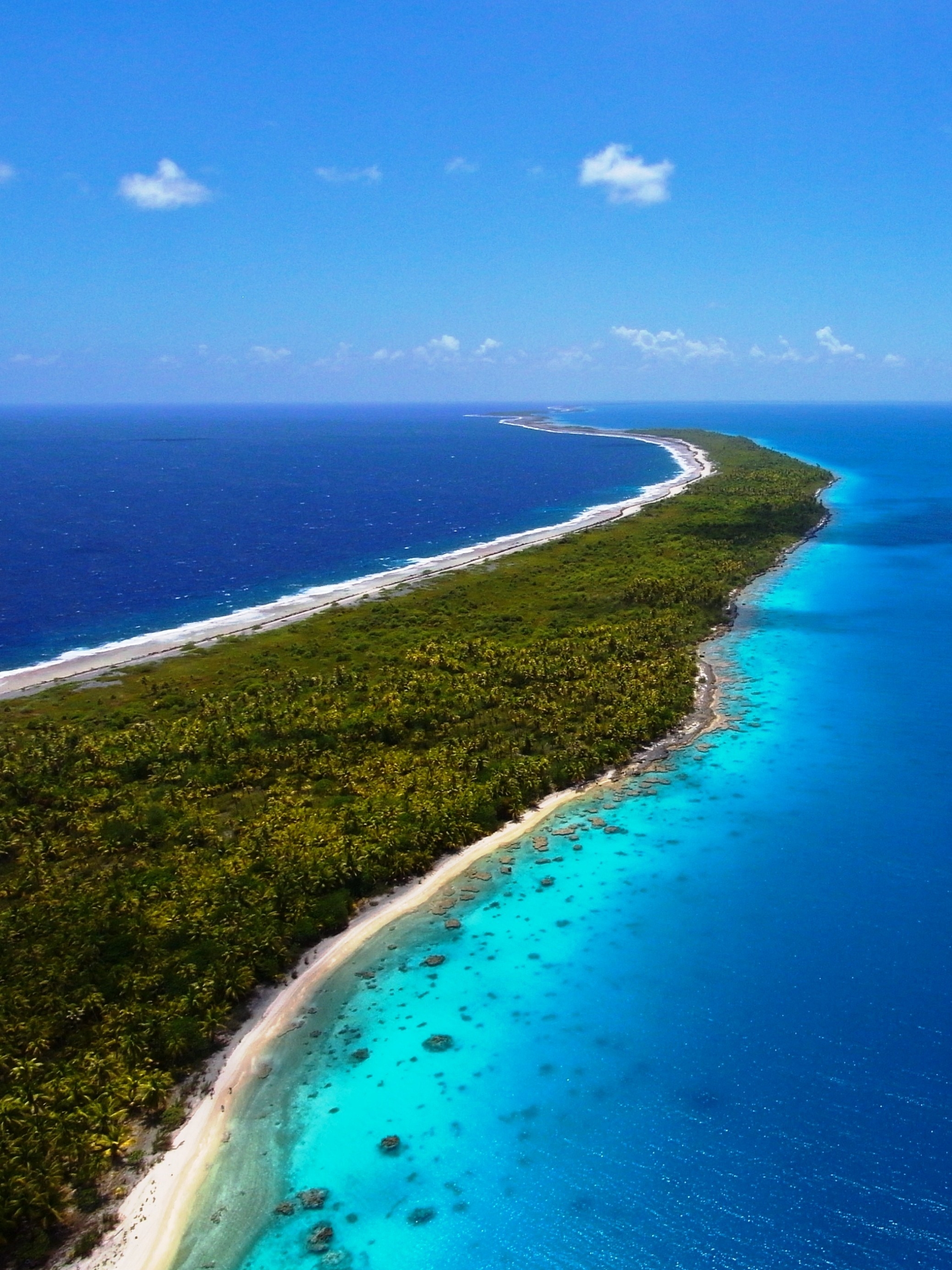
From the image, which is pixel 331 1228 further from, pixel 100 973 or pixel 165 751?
pixel 165 751

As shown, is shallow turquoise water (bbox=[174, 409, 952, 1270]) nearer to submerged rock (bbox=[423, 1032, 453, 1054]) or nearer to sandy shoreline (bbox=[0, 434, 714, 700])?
submerged rock (bbox=[423, 1032, 453, 1054])

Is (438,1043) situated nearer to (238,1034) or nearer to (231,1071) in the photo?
(231,1071)

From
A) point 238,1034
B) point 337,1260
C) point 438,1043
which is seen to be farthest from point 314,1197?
point 238,1034

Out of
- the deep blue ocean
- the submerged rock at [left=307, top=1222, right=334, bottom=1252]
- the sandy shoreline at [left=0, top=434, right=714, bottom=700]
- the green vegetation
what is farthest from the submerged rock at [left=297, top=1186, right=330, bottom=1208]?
the deep blue ocean

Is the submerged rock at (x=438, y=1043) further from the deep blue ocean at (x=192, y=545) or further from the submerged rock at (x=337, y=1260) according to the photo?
the deep blue ocean at (x=192, y=545)

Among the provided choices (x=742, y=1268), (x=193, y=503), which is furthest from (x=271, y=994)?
(x=193, y=503)
